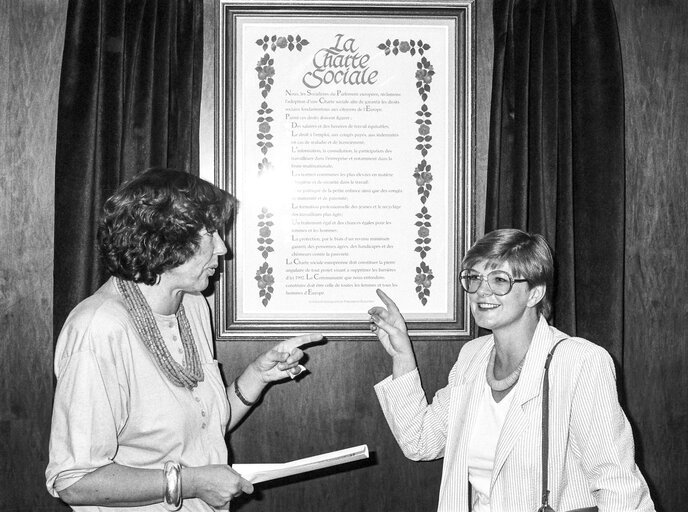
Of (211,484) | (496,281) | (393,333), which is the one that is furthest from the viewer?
(393,333)

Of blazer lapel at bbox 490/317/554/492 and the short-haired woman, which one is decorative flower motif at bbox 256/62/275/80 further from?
blazer lapel at bbox 490/317/554/492

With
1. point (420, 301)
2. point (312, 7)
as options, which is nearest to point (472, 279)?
point (420, 301)

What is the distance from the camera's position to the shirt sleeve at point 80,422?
1562mm

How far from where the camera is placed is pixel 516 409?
1.90 meters

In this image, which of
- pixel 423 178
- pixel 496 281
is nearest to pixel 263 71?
pixel 423 178

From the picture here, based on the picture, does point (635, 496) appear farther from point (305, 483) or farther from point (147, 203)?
point (147, 203)

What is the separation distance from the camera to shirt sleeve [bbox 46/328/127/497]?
156 centimetres

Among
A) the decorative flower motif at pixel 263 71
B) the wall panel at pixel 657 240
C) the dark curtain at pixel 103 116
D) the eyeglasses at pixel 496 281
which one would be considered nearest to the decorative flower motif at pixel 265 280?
the dark curtain at pixel 103 116

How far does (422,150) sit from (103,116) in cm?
118

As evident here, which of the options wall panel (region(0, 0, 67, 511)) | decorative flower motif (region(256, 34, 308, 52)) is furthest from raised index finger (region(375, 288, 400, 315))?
wall panel (region(0, 0, 67, 511))

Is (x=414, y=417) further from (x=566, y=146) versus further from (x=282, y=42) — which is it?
(x=282, y=42)

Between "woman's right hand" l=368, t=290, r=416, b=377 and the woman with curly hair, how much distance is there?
62 centimetres

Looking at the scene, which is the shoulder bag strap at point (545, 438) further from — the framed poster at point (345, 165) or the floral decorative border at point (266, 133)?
the floral decorative border at point (266, 133)

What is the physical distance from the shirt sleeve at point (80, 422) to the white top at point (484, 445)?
3.43ft
